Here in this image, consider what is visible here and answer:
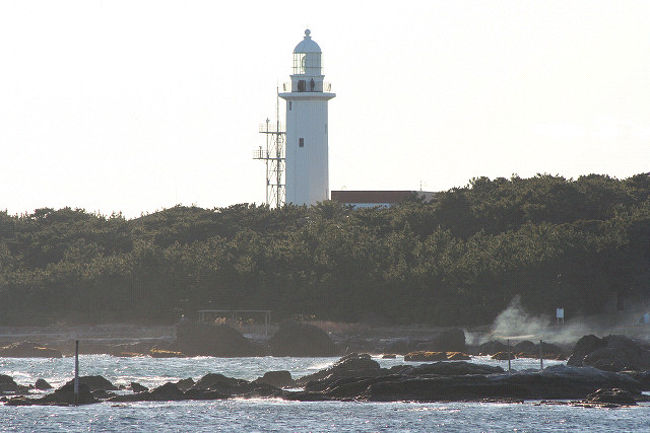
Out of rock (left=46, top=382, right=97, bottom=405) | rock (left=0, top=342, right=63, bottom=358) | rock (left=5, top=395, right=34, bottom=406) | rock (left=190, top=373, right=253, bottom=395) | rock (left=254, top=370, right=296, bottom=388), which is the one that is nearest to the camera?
rock (left=5, top=395, right=34, bottom=406)

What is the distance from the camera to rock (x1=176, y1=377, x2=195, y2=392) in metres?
58.2

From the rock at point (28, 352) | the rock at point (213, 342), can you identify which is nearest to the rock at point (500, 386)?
the rock at point (213, 342)

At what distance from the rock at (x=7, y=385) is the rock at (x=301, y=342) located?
23.3 metres

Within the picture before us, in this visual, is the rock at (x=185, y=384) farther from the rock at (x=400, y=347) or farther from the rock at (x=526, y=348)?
the rock at (x=400, y=347)

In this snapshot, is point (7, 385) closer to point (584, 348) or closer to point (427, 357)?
point (427, 357)

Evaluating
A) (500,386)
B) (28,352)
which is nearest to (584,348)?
(500,386)

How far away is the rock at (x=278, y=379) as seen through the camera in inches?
2323

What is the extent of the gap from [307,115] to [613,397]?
210ft

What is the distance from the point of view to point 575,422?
1848 inches

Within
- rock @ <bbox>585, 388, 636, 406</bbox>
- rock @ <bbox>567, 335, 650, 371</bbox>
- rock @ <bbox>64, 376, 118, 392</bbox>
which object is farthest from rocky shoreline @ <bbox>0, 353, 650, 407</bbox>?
rock @ <bbox>567, 335, 650, 371</bbox>

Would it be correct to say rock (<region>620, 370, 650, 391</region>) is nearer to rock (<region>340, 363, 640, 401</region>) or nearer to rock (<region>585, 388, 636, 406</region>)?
rock (<region>340, 363, 640, 401</region>)

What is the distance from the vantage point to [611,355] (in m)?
59.8

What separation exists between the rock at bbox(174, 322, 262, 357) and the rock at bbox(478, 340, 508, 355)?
13405 millimetres

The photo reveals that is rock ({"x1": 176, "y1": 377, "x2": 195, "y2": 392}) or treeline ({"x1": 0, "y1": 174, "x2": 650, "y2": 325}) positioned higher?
treeline ({"x1": 0, "y1": 174, "x2": 650, "y2": 325})
